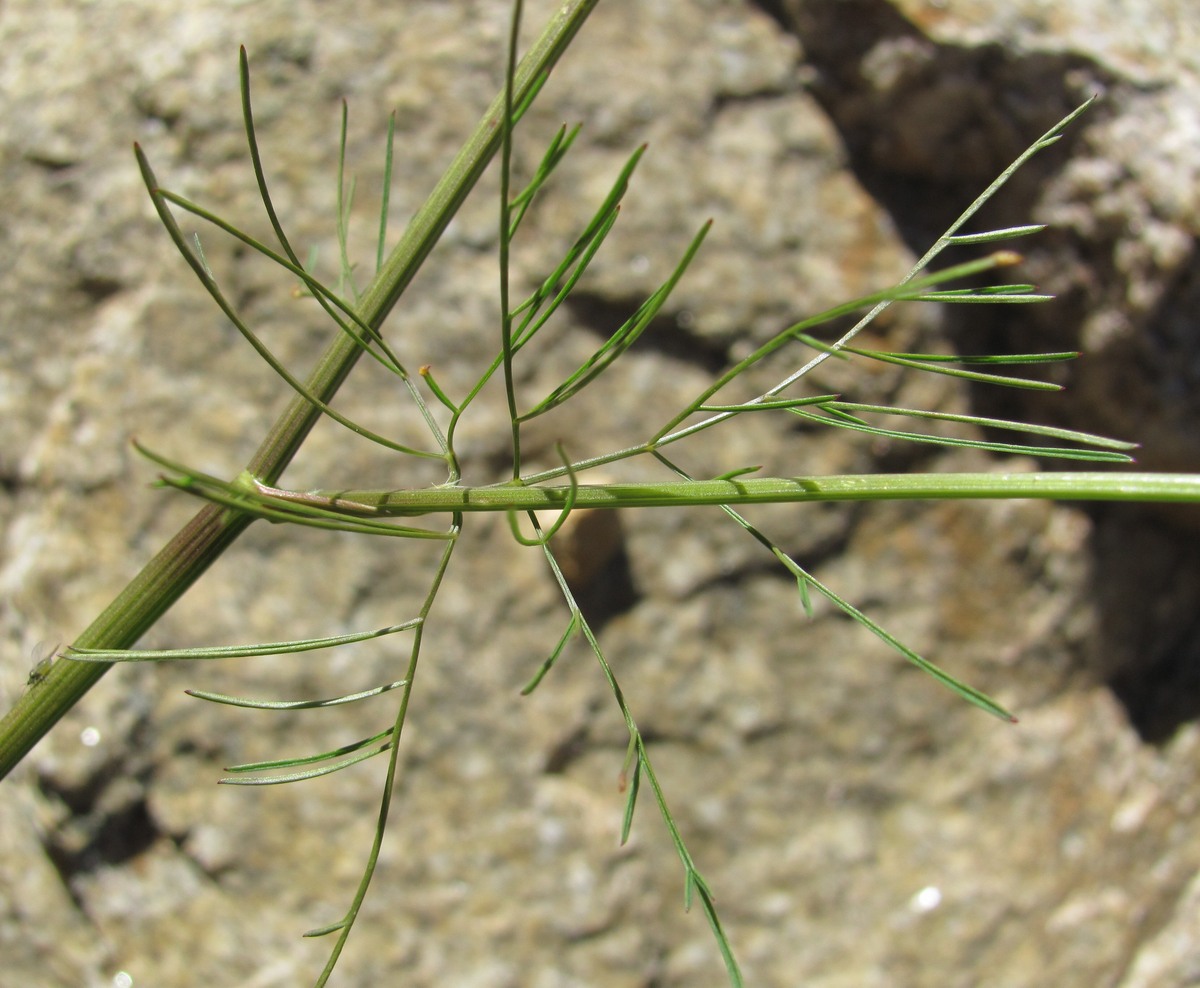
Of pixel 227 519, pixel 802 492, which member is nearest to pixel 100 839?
pixel 227 519

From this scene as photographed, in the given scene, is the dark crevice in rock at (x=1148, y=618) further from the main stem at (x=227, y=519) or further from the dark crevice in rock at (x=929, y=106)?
the main stem at (x=227, y=519)

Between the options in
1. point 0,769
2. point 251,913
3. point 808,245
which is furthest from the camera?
point 808,245

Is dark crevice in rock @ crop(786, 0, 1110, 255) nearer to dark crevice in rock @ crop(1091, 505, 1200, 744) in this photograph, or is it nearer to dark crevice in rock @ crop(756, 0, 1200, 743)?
dark crevice in rock @ crop(756, 0, 1200, 743)

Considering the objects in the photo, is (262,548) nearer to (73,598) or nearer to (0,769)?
(73,598)

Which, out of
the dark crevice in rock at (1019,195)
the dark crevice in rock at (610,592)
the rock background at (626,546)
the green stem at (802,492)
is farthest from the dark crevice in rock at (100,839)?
the dark crevice in rock at (1019,195)

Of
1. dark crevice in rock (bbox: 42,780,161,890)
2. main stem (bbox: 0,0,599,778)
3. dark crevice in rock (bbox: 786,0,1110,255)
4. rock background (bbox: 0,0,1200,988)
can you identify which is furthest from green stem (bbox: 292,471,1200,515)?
dark crevice in rock (bbox: 786,0,1110,255)

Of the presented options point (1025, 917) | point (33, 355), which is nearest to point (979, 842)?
point (1025, 917)
